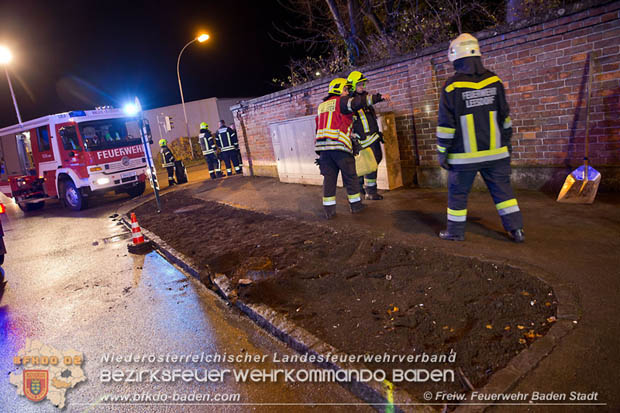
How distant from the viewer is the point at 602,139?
5473 mm

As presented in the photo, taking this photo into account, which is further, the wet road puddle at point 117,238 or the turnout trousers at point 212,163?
the turnout trousers at point 212,163

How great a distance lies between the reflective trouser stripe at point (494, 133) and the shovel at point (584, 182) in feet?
5.86

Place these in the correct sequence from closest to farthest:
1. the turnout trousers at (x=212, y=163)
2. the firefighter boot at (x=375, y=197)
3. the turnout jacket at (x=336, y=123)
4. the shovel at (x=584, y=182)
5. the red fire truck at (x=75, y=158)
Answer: the shovel at (x=584, y=182) < the turnout jacket at (x=336, y=123) < the firefighter boot at (x=375, y=197) < the red fire truck at (x=75, y=158) < the turnout trousers at (x=212, y=163)

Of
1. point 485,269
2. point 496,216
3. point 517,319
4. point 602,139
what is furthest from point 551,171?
point 517,319

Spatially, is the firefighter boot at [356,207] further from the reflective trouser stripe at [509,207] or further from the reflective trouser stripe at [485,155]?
the reflective trouser stripe at [509,207]

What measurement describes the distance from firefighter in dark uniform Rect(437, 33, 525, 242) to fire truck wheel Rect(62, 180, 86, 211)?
465 inches

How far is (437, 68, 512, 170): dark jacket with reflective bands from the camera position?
4.16 meters

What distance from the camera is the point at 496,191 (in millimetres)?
4414

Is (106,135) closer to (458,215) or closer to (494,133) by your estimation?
(458,215)

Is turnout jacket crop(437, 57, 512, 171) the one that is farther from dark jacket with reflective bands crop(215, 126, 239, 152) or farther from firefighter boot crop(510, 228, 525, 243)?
dark jacket with reflective bands crop(215, 126, 239, 152)

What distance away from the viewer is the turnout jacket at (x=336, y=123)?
240 inches

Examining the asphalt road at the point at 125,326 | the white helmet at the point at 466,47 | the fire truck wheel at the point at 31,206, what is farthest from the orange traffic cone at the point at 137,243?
the fire truck wheel at the point at 31,206

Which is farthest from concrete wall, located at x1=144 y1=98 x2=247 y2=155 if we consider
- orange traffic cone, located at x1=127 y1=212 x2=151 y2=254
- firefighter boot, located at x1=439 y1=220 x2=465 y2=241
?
firefighter boot, located at x1=439 y1=220 x2=465 y2=241

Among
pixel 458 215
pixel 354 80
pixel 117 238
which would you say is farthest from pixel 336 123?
pixel 117 238
